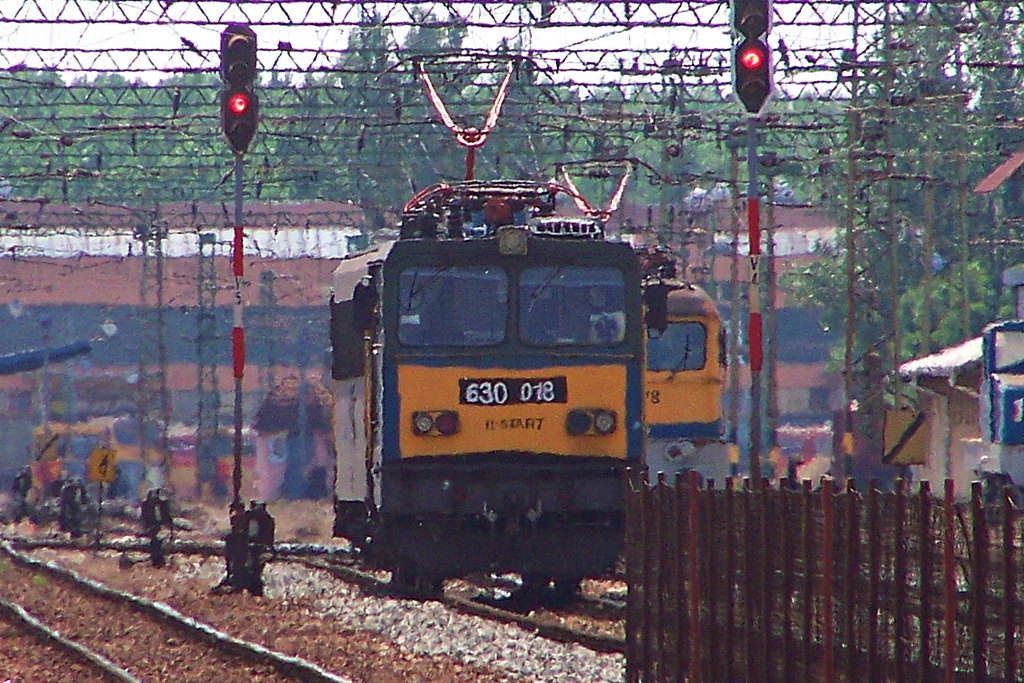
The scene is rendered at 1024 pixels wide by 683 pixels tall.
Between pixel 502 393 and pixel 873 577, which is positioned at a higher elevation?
pixel 502 393

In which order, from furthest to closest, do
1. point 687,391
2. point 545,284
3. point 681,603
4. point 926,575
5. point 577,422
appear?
point 687,391
point 545,284
point 577,422
point 681,603
point 926,575

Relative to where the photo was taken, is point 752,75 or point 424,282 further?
point 424,282

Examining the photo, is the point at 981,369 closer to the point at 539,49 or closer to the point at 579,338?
the point at 539,49

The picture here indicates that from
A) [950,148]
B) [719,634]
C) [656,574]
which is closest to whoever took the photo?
[719,634]

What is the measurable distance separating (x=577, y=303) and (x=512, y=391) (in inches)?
34.7

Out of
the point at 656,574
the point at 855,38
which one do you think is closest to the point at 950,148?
the point at 855,38

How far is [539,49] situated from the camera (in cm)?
2744

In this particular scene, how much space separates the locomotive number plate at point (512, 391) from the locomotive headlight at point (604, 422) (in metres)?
0.29

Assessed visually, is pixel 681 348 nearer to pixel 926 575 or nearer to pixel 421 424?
pixel 421 424

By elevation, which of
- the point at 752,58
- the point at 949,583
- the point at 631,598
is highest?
the point at 752,58

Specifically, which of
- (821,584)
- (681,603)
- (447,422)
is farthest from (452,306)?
(821,584)

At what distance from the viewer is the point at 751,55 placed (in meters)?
13.8

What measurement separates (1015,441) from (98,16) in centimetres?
1294

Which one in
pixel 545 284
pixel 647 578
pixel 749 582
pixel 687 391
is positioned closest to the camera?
pixel 749 582
